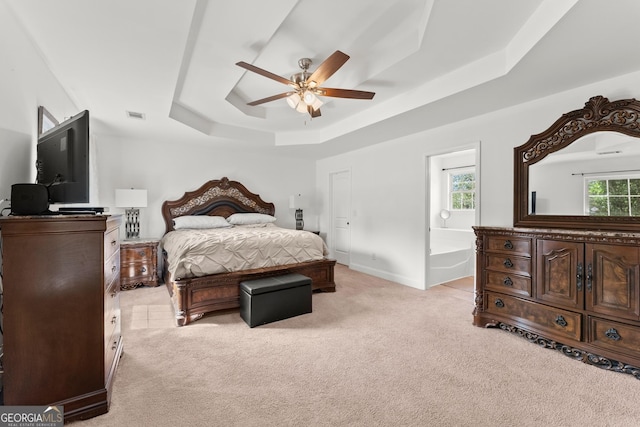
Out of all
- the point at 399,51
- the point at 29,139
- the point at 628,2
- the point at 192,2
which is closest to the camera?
the point at 628,2

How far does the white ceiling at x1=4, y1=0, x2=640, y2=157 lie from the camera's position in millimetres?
1831

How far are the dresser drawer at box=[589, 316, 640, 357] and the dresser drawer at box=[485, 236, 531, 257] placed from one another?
2.18 ft

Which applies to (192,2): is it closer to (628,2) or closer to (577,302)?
(628,2)

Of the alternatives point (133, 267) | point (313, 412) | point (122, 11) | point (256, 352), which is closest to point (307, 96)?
point (122, 11)

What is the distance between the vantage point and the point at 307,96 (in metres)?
2.74

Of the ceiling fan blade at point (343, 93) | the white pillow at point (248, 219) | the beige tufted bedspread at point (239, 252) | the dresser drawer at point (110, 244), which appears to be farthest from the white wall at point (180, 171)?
the ceiling fan blade at point (343, 93)

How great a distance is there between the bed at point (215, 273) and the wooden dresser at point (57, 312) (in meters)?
1.26

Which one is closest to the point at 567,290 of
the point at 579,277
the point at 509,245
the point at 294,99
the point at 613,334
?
the point at 579,277

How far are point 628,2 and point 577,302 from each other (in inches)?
80.6

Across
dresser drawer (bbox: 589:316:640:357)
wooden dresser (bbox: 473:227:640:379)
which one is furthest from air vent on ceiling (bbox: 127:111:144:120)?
dresser drawer (bbox: 589:316:640:357)

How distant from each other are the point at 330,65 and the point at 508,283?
2.56 meters

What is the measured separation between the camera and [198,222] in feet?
15.7

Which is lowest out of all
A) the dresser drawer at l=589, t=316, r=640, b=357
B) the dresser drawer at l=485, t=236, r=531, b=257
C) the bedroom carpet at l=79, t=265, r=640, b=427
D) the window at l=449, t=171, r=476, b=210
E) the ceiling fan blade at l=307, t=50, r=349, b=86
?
the bedroom carpet at l=79, t=265, r=640, b=427

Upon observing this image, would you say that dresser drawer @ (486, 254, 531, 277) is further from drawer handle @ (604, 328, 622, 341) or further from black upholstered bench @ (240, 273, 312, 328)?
black upholstered bench @ (240, 273, 312, 328)
